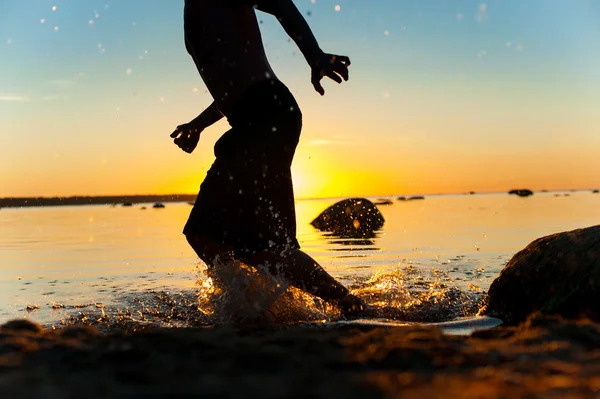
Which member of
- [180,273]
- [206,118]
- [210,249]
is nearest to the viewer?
[210,249]

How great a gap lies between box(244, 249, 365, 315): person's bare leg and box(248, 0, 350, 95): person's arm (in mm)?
1097

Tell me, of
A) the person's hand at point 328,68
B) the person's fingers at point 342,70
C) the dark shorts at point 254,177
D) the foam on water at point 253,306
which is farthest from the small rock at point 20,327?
the person's fingers at point 342,70

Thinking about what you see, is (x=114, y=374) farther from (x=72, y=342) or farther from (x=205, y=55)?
(x=205, y=55)

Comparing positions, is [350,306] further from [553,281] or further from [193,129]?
[193,129]

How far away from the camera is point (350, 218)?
686 inches

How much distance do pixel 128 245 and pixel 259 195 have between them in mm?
8681

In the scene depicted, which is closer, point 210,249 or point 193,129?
point 210,249

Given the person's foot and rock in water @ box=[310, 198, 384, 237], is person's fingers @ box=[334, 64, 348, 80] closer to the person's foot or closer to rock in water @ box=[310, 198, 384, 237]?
the person's foot

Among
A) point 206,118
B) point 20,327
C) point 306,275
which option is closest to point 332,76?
point 306,275

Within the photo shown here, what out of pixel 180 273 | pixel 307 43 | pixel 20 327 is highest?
pixel 307 43

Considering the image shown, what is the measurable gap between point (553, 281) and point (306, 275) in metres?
1.64

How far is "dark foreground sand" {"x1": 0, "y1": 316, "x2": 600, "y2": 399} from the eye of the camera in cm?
134

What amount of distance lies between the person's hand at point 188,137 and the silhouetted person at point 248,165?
0.88 m

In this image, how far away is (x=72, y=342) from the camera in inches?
72.9
